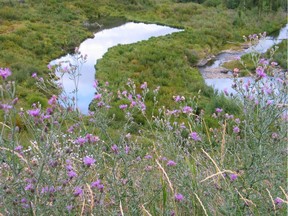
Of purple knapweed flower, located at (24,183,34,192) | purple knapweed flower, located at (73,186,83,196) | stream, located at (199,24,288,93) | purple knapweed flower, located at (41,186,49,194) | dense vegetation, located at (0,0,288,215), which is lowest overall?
stream, located at (199,24,288,93)

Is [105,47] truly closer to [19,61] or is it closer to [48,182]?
[19,61]

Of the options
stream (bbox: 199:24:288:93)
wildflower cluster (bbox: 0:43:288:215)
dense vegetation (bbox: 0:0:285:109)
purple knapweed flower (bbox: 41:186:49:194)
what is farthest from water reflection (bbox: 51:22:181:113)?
purple knapweed flower (bbox: 41:186:49:194)

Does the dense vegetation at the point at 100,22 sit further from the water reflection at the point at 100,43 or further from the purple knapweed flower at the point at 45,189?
the purple knapweed flower at the point at 45,189

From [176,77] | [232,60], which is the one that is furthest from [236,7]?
[176,77]

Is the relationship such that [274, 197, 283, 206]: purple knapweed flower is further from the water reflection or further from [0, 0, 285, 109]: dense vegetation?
[0, 0, 285, 109]: dense vegetation

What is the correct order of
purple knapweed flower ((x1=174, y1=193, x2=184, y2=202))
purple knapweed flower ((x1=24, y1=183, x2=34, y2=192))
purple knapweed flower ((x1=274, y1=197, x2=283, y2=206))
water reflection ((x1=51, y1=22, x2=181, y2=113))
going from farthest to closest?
water reflection ((x1=51, y1=22, x2=181, y2=113))
purple knapweed flower ((x1=174, y1=193, x2=184, y2=202))
purple knapweed flower ((x1=274, y1=197, x2=283, y2=206))
purple knapweed flower ((x1=24, y1=183, x2=34, y2=192))

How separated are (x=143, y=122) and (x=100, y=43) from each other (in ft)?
34.8

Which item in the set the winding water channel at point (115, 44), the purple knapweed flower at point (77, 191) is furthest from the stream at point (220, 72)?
the purple knapweed flower at point (77, 191)

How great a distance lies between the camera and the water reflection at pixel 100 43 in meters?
14.2

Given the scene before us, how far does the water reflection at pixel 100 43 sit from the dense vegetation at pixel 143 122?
0.57 m

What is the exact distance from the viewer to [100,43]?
21.5m

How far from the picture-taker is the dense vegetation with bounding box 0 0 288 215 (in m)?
2.46

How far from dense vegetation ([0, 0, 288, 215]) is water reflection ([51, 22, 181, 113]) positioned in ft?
1.86

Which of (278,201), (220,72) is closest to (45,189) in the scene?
(278,201)
